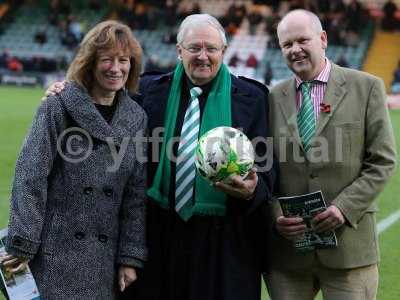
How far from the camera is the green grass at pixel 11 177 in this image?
23.7 feet

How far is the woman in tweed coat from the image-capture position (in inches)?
156

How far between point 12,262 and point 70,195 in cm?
42

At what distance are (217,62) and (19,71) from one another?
26.5m

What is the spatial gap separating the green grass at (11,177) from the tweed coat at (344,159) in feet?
7.30

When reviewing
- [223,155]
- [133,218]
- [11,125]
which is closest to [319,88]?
[223,155]

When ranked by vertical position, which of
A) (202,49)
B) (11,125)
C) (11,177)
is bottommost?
(11,125)

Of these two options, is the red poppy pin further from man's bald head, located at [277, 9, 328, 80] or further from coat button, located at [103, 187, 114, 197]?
coat button, located at [103, 187, 114, 197]

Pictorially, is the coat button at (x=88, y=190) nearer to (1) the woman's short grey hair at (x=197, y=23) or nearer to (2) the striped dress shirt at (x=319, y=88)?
(1) the woman's short grey hair at (x=197, y=23)

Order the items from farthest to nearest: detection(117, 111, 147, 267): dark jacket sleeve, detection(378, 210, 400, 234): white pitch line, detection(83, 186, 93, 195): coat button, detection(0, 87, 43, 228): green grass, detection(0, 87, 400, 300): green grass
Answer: detection(0, 87, 43, 228): green grass
detection(378, 210, 400, 234): white pitch line
detection(0, 87, 400, 300): green grass
detection(117, 111, 147, 267): dark jacket sleeve
detection(83, 186, 93, 195): coat button

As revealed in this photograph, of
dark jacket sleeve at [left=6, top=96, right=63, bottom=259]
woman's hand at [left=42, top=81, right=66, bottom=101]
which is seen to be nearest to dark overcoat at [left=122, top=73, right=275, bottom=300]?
woman's hand at [left=42, top=81, right=66, bottom=101]

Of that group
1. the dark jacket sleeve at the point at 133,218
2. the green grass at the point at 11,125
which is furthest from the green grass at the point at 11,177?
the dark jacket sleeve at the point at 133,218

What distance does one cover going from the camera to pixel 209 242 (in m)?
4.35

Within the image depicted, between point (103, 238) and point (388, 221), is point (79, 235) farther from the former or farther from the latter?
point (388, 221)

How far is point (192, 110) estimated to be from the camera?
439 cm
